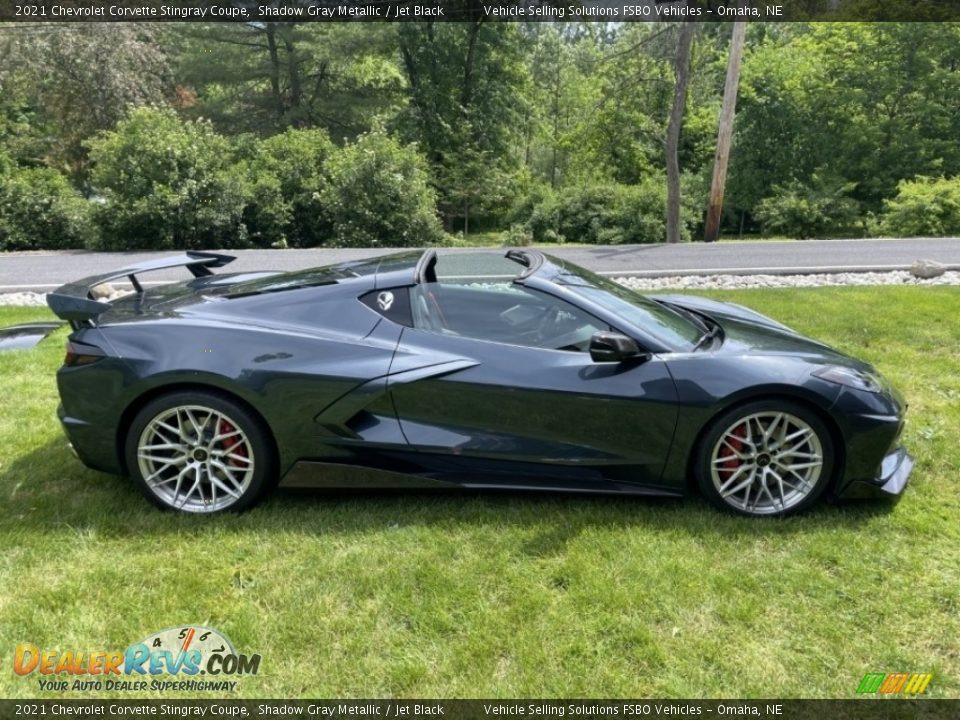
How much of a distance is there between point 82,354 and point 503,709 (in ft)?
8.35

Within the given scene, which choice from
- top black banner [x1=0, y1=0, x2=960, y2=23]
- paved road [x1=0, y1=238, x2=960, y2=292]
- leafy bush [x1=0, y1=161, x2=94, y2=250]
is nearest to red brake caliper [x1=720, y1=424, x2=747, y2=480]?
paved road [x1=0, y1=238, x2=960, y2=292]

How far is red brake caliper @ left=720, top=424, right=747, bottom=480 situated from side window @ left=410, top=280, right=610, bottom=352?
2.58 feet

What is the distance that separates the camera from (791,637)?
8.21 ft

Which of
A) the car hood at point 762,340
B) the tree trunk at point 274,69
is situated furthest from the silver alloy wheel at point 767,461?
the tree trunk at point 274,69

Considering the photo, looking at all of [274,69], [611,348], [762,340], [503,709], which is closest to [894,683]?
[503,709]

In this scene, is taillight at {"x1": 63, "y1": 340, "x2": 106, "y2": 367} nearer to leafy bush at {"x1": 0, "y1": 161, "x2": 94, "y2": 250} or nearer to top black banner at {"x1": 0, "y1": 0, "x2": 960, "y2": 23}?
leafy bush at {"x1": 0, "y1": 161, "x2": 94, "y2": 250}

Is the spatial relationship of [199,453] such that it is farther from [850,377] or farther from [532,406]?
[850,377]

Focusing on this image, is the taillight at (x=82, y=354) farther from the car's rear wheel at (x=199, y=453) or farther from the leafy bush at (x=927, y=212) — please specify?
the leafy bush at (x=927, y=212)

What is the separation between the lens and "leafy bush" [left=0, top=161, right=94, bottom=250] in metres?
15.9

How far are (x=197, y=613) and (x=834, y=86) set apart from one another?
100 ft

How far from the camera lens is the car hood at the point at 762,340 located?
3.39m

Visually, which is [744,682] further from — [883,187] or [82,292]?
[883,187]

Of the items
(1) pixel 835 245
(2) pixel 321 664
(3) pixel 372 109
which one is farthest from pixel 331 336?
(3) pixel 372 109

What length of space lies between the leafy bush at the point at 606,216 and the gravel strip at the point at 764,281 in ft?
36.4
